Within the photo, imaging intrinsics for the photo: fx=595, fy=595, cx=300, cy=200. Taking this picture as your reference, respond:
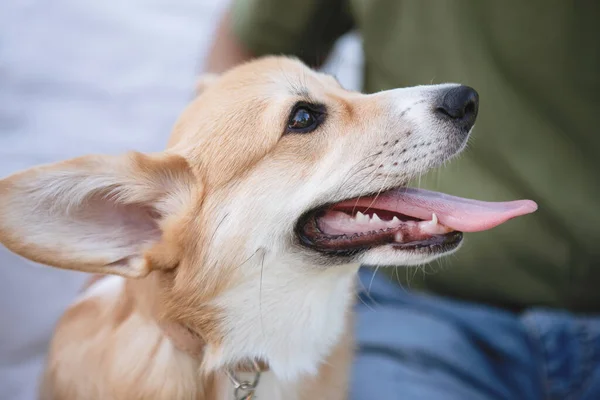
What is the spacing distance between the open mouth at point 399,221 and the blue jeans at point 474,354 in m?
0.35

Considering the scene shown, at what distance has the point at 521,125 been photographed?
4.30 ft

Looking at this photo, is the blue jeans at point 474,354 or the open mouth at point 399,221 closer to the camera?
the open mouth at point 399,221

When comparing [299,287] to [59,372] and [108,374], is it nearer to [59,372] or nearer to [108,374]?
[108,374]

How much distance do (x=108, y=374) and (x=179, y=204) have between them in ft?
1.08

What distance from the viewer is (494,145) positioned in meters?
1.33

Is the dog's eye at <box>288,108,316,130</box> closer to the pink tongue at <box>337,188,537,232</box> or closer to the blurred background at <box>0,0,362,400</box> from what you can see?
the pink tongue at <box>337,188,537,232</box>

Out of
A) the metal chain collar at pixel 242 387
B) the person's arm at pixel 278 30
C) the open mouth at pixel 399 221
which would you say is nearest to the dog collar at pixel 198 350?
the metal chain collar at pixel 242 387

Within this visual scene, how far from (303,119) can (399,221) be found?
242 mm

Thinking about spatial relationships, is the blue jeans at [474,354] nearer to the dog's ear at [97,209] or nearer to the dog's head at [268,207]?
the dog's head at [268,207]

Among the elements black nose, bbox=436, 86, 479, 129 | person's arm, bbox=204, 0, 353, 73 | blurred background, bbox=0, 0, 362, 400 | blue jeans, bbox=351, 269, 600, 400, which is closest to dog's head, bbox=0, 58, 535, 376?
black nose, bbox=436, 86, 479, 129

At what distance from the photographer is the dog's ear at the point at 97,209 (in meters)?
0.87

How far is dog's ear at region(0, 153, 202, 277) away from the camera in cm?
87

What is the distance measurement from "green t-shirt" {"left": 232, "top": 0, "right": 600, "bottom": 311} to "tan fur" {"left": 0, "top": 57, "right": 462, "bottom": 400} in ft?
1.26

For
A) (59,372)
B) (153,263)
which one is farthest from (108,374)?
(153,263)
